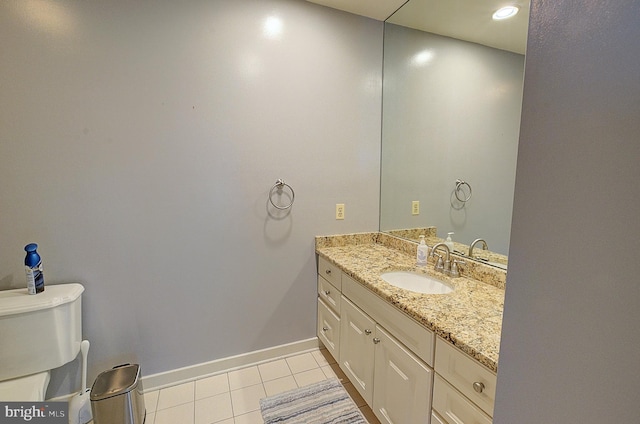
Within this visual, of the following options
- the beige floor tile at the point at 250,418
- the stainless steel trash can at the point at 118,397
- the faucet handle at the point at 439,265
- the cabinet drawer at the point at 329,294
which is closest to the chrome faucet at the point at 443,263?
the faucet handle at the point at 439,265

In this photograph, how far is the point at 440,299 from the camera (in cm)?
122

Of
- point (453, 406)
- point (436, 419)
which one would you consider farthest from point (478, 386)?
point (436, 419)

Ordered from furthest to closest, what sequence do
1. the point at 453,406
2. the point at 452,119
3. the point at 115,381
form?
the point at 452,119 → the point at 115,381 → the point at 453,406

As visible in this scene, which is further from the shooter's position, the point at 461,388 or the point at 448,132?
the point at 448,132

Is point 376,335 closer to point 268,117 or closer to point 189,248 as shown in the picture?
point 189,248

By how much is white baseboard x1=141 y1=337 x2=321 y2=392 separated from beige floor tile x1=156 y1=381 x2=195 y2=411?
0.03m

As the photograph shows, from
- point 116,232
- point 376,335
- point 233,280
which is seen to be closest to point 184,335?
point 233,280

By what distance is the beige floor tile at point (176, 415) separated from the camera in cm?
153

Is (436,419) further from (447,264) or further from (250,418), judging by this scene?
(250,418)

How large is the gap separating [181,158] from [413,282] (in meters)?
1.57

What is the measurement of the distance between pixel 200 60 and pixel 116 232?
3.63 ft

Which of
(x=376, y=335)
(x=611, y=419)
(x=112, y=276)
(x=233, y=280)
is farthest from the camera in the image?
(x=233, y=280)

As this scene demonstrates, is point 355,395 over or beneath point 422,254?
beneath

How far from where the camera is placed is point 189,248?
1.74 metres
